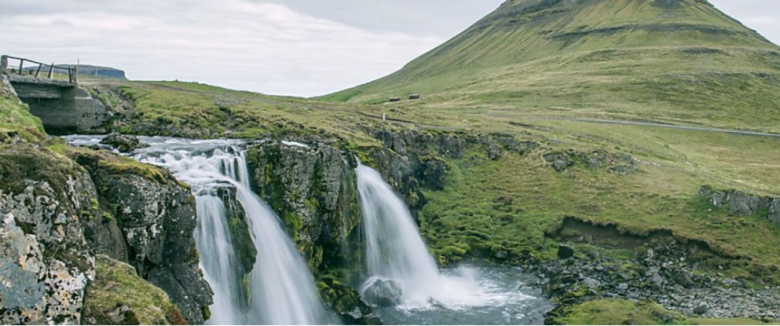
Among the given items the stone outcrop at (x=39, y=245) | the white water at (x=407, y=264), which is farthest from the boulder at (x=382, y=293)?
the stone outcrop at (x=39, y=245)

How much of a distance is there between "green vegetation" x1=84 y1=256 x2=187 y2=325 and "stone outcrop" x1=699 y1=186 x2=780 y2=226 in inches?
2202

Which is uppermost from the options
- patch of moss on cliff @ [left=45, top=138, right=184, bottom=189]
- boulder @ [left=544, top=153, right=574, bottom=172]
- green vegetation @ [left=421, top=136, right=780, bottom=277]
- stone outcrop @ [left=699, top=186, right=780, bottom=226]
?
patch of moss on cliff @ [left=45, top=138, right=184, bottom=189]

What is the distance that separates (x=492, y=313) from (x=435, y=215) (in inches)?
924

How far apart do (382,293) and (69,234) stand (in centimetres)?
2969

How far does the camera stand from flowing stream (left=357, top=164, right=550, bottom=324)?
42.0 m

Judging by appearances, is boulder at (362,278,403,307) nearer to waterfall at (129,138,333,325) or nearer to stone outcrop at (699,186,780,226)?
waterfall at (129,138,333,325)

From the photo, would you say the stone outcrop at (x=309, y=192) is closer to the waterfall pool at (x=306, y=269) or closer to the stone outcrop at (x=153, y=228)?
the waterfall pool at (x=306, y=269)

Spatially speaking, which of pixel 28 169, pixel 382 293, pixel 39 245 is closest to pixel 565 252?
pixel 382 293

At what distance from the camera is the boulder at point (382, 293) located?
43281 mm

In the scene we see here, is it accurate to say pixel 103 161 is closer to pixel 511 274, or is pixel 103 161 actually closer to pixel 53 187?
pixel 53 187

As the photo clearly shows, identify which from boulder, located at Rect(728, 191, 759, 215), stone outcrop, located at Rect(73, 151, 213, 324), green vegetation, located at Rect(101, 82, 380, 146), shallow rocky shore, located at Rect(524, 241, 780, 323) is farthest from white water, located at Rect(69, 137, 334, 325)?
boulder, located at Rect(728, 191, 759, 215)

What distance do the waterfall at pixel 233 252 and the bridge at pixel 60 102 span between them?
11.5 m

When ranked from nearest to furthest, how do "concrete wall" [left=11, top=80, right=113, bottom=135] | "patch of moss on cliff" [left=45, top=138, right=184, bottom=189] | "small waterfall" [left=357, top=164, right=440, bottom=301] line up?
"patch of moss on cliff" [left=45, top=138, right=184, bottom=189]
"small waterfall" [left=357, top=164, right=440, bottom=301]
"concrete wall" [left=11, top=80, right=113, bottom=135]

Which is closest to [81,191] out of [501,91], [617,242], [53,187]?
[53,187]
